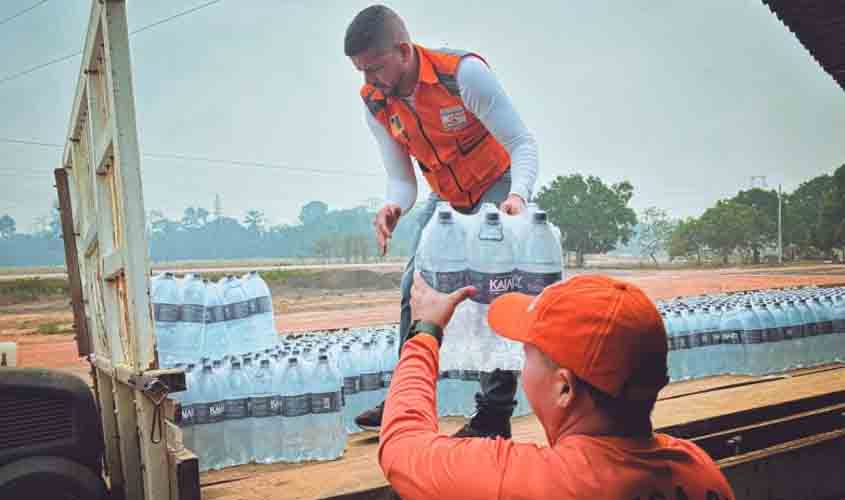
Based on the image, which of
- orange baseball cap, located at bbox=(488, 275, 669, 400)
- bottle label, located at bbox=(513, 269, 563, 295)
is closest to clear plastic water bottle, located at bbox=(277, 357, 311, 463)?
bottle label, located at bbox=(513, 269, 563, 295)

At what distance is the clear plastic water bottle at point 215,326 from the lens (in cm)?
507

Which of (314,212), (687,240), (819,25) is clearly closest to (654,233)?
(687,240)

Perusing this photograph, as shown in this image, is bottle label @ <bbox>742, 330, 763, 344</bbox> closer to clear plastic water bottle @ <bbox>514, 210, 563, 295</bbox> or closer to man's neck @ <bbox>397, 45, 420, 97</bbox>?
clear plastic water bottle @ <bbox>514, 210, 563, 295</bbox>

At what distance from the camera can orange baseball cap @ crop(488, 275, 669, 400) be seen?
1.46 metres

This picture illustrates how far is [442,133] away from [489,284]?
0.77 metres

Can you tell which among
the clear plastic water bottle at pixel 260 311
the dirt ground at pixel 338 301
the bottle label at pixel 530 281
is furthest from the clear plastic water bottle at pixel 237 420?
the dirt ground at pixel 338 301

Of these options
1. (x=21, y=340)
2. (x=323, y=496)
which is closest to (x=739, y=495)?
(x=323, y=496)

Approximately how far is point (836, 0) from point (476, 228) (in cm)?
348

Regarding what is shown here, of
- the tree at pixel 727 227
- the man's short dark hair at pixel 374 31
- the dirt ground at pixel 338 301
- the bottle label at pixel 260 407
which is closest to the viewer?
the man's short dark hair at pixel 374 31

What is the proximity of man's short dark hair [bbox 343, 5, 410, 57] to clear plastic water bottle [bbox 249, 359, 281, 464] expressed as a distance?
181 centimetres

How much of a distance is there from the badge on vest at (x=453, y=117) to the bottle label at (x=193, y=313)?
2.72 m

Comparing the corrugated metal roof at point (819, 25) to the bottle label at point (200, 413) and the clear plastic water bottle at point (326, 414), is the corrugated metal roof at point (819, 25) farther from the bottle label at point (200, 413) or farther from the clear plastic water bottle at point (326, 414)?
the bottle label at point (200, 413)

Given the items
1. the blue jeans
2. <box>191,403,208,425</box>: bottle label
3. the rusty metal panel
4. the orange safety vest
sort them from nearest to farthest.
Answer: the blue jeans < the orange safety vest < <box>191,403,208,425</box>: bottle label < the rusty metal panel

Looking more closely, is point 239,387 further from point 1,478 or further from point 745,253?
point 745,253
